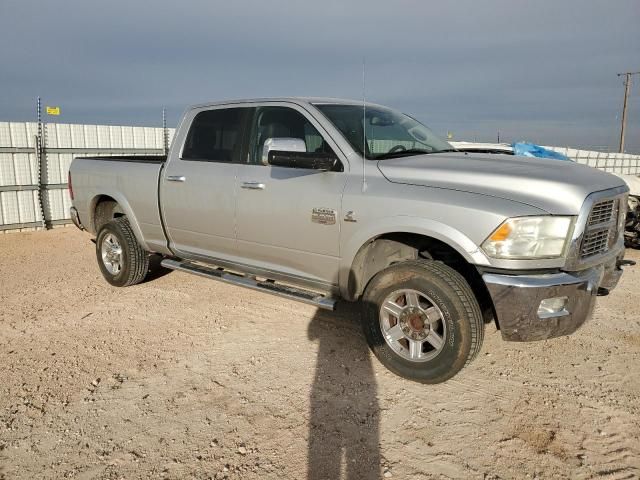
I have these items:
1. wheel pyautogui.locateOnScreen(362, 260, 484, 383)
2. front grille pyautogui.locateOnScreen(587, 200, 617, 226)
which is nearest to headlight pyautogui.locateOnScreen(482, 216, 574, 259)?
front grille pyautogui.locateOnScreen(587, 200, 617, 226)

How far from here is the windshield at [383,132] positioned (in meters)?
3.93

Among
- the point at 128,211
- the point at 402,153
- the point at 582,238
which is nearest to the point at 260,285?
the point at 402,153

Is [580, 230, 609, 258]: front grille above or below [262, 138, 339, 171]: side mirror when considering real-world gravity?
below

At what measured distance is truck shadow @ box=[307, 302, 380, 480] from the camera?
261 centimetres

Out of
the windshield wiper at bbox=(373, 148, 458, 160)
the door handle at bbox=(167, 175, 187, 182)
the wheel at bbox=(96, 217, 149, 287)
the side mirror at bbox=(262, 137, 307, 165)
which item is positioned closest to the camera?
the side mirror at bbox=(262, 137, 307, 165)

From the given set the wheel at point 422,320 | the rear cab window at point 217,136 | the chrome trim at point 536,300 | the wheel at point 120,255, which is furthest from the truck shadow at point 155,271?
the chrome trim at point 536,300

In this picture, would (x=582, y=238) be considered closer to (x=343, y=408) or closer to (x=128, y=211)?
(x=343, y=408)

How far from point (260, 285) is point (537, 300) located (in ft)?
7.40

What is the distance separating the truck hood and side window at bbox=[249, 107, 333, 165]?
66 centimetres

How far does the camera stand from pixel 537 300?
2.96 m

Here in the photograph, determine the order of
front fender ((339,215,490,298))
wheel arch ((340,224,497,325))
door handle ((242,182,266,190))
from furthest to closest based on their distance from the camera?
1. door handle ((242,182,266,190))
2. wheel arch ((340,224,497,325))
3. front fender ((339,215,490,298))

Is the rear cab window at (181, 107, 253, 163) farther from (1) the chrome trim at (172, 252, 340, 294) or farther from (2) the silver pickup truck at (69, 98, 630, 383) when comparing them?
(1) the chrome trim at (172, 252, 340, 294)

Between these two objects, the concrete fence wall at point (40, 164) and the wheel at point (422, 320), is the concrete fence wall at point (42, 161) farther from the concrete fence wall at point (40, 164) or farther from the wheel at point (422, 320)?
the wheel at point (422, 320)

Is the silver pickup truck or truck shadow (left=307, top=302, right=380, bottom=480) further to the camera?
the silver pickup truck
